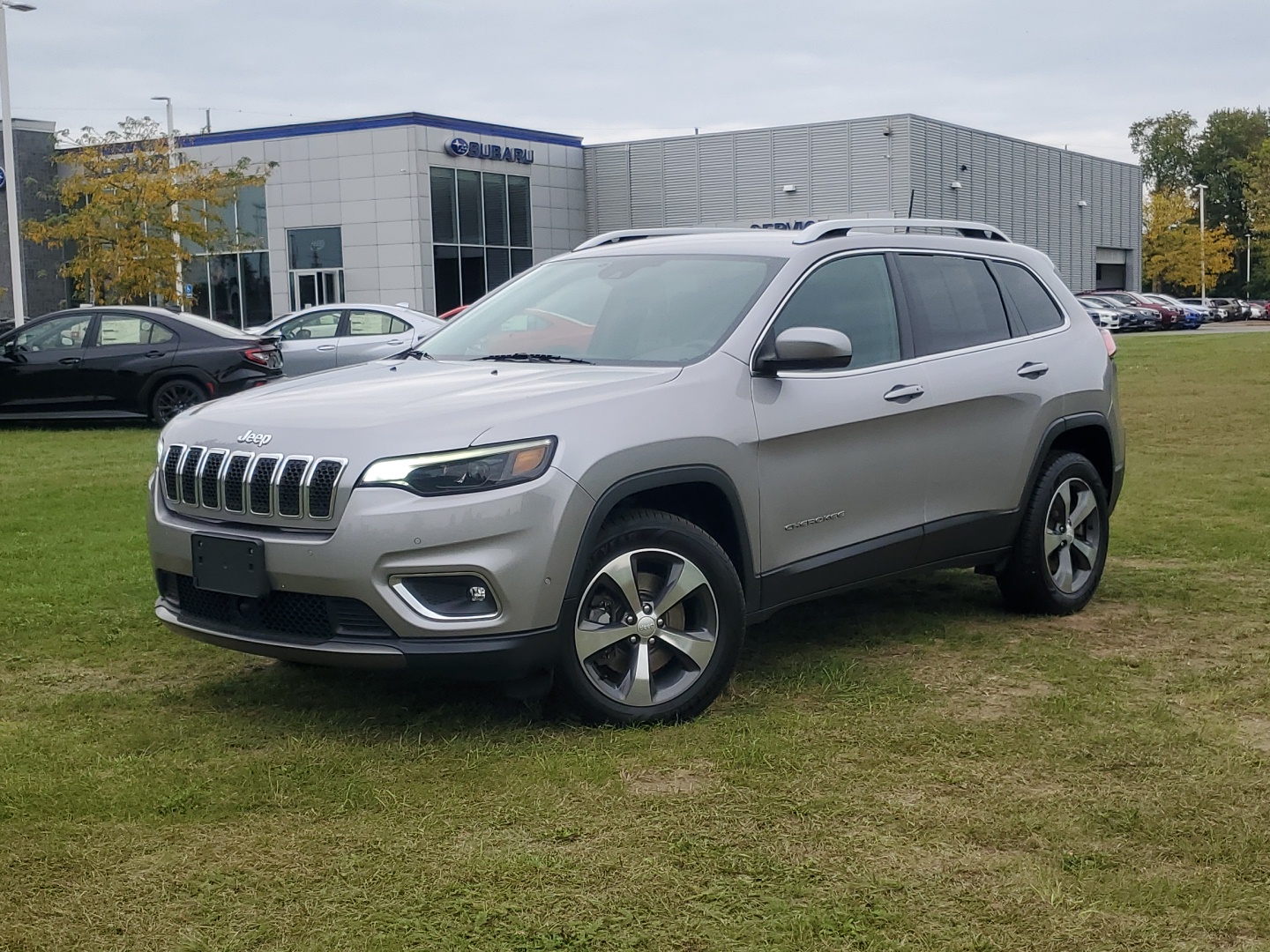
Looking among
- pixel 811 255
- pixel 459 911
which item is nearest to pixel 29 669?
pixel 459 911

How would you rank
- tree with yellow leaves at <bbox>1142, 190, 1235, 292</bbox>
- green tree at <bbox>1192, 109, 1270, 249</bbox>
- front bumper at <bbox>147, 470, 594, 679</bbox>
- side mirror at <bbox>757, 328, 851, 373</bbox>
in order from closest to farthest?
front bumper at <bbox>147, 470, 594, 679</bbox> → side mirror at <bbox>757, 328, 851, 373</bbox> → tree with yellow leaves at <bbox>1142, 190, 1235, 292</bbox> → green tree at <bbox>1192, 109, 1270, 249</bbox>

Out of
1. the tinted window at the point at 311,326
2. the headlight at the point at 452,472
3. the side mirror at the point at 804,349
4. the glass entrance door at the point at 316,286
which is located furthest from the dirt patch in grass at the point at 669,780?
the glass entrance door at the point at 316,286

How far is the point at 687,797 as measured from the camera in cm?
416

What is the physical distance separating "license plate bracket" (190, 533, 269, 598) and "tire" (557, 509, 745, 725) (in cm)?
97

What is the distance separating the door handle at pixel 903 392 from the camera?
5719 mm

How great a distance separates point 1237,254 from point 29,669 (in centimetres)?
11092

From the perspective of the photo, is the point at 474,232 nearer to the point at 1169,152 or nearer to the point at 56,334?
the point at 56,334

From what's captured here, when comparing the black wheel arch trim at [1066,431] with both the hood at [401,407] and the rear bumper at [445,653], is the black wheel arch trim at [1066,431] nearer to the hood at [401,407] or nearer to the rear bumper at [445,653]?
the hood at [401,407]

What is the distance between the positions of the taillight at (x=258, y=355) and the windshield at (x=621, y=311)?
10.2 meters

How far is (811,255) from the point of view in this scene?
225 inches

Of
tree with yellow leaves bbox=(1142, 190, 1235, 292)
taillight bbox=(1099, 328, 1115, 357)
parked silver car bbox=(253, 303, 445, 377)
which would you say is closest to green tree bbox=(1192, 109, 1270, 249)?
tree with yellow leaves bbox=(1142, 190, 1235, 292)

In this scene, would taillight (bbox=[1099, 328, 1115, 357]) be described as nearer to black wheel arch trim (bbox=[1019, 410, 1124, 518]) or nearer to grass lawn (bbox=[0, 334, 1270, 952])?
black wheel arch trim (bbox=[1019, 410, 1124, 518])

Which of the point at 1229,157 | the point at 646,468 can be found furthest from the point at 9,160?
the point at 1229,157

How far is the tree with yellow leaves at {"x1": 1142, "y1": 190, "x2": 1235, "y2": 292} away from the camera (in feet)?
282
